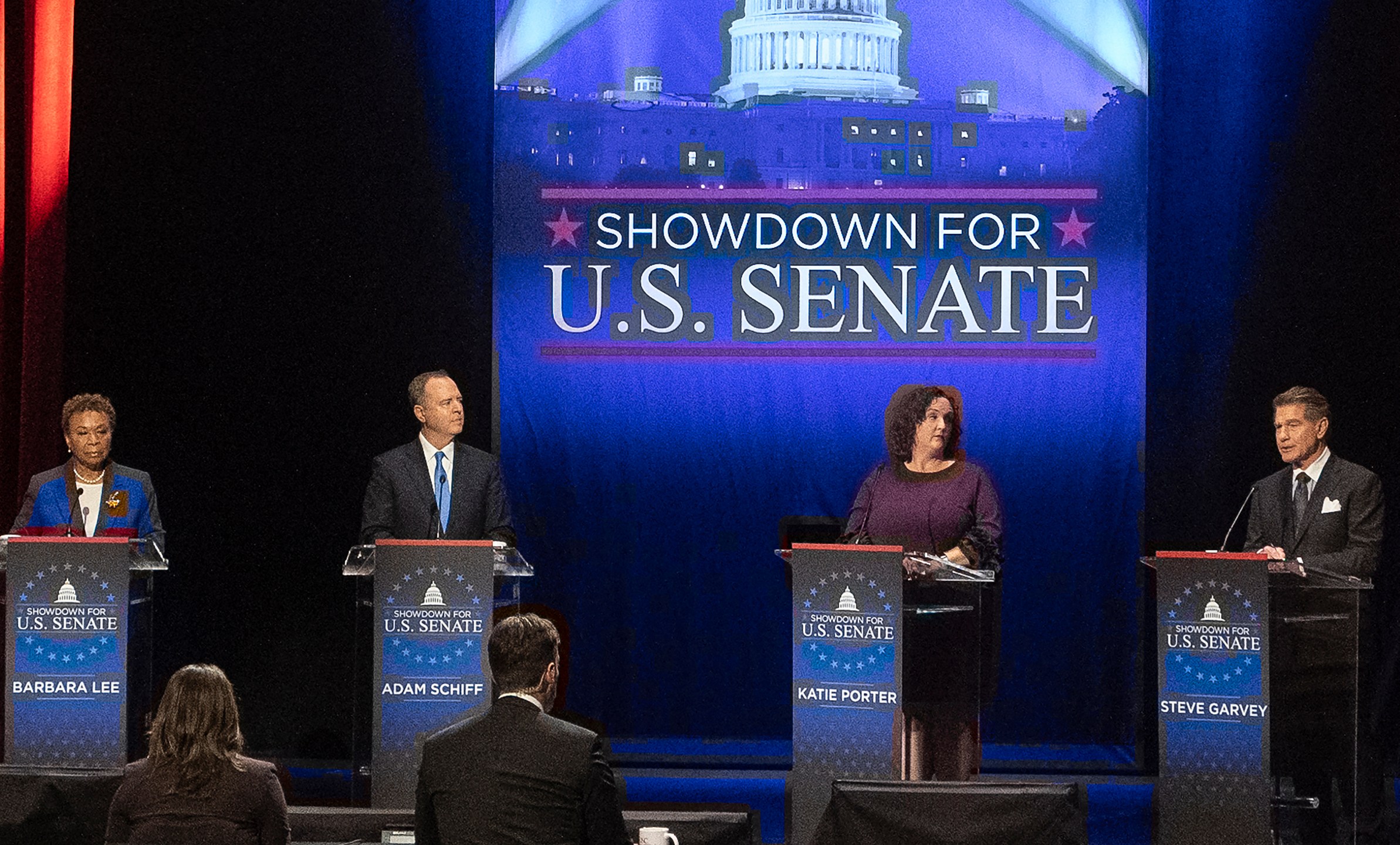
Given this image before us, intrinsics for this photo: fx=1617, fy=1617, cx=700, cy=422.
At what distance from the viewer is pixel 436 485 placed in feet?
19.4

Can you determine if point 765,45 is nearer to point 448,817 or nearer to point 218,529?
point 218,529

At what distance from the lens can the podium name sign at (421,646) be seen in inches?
203

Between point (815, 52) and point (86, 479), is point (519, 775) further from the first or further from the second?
point (815, 52)

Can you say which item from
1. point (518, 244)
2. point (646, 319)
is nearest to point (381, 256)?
point (518, 244)

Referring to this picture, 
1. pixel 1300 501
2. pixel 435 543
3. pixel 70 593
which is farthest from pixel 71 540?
pixel 1300 501

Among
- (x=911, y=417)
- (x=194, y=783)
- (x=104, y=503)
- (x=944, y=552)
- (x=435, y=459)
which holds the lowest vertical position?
(x=194, y=783)

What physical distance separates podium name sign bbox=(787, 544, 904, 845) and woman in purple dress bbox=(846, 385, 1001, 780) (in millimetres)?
88

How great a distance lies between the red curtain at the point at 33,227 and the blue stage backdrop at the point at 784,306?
1.69m

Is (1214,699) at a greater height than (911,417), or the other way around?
(911,417)

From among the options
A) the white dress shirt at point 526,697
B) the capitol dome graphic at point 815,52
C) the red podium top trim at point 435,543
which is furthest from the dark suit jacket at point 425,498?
the white dress shirt at point 526,697

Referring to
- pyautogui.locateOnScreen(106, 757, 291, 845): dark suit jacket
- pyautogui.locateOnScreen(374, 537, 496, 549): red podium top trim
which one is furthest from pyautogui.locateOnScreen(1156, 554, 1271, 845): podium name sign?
pyautogui.locateOnScreen(106, 757, 291, 845): dark suit jacket

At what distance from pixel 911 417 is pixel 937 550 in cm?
50

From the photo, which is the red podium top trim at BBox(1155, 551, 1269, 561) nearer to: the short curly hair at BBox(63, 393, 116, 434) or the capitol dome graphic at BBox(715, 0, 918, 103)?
the capitol dome graphic at BBox(715, 0, 918, 103)

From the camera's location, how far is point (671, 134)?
732cm
